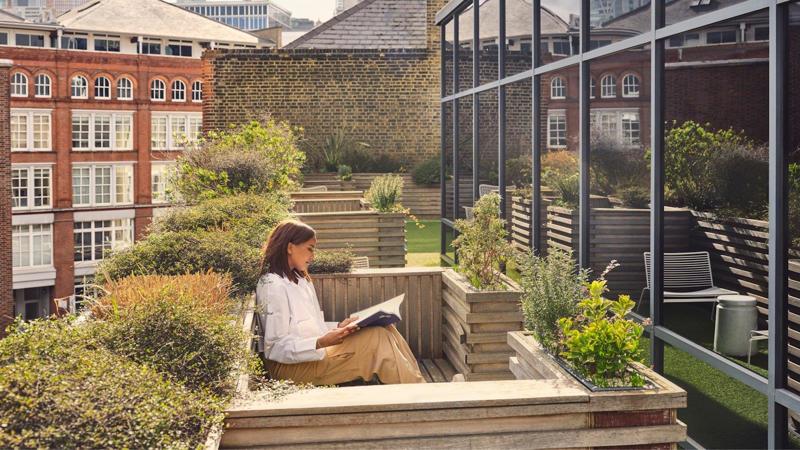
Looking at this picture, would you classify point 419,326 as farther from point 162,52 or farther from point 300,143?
point 162,52

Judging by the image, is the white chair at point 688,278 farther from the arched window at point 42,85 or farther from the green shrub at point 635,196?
the arched window at point 42,85

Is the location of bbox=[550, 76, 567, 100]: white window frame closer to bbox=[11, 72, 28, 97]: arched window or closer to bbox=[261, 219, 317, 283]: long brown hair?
bbox=[261, 219, 317, 283]: long brown hair

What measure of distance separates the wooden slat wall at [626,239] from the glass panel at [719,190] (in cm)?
2

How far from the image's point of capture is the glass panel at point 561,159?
243 inches

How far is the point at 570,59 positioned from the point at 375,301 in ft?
7.04

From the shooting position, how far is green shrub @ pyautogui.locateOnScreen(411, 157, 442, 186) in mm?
19672

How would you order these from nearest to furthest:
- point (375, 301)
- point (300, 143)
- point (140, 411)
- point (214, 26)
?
point (140, 411)
point (375, 301)
point (300, 143)
point (214, 26)

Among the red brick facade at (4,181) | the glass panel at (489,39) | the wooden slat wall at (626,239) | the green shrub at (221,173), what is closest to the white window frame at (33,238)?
the red brick facade at (4,181)

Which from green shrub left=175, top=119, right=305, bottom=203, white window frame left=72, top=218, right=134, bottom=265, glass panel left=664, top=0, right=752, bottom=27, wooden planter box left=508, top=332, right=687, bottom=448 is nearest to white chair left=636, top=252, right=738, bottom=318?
glass panel left=664, top=0, right=752, bottom=27

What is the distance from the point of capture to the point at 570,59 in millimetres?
6297

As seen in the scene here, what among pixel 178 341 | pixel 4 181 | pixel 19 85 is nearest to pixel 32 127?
pixel 19 85

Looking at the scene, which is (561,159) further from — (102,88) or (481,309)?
(102,88)

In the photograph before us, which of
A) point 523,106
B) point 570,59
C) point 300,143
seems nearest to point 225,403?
point 570,59

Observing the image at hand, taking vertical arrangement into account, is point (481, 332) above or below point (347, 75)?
below
